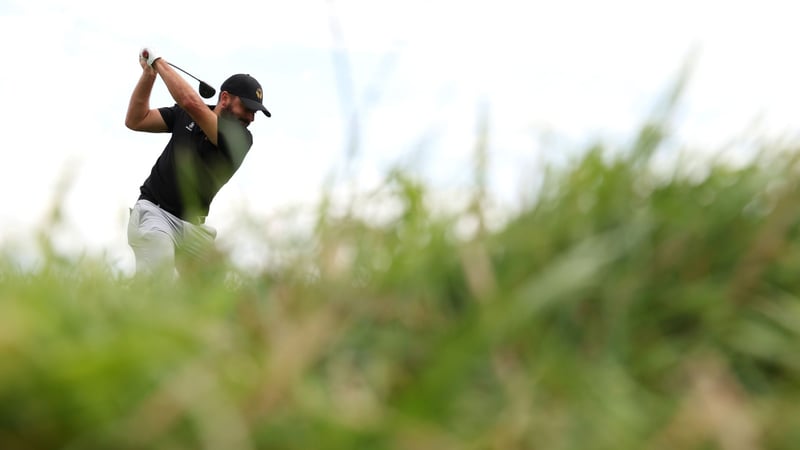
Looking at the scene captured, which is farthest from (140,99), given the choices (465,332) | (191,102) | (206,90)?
(465,332)

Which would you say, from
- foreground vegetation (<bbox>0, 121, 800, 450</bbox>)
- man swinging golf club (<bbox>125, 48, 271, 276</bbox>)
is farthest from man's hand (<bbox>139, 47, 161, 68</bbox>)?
foreground vegetation (<bbox>0, 121, 800, 450</bbox>)

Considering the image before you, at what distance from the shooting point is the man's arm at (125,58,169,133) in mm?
8656

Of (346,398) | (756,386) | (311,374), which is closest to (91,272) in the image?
(311,374)

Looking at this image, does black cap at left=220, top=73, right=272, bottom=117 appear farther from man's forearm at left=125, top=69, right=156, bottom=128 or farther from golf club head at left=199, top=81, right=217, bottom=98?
man's forearm at left=125, top=69, right=156, bottom=128

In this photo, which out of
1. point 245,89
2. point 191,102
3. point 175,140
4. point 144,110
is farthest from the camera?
point 245,89

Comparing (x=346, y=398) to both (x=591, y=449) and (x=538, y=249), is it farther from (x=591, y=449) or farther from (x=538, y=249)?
(x=538, y=249)

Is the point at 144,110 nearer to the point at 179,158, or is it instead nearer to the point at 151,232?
the point at 179,158

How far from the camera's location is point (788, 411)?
47.9 inches

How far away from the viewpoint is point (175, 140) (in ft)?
28.8

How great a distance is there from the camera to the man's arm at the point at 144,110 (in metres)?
8.66

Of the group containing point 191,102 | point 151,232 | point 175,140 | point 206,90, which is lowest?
point 151,232

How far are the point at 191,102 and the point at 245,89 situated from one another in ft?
4.75

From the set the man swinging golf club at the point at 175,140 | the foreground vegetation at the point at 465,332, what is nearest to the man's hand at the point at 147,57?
the man swinging golf club at the point at 175,140

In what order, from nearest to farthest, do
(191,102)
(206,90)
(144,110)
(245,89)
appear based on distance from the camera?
(191,102) → (144,110) → (245,89) → (206,90)
